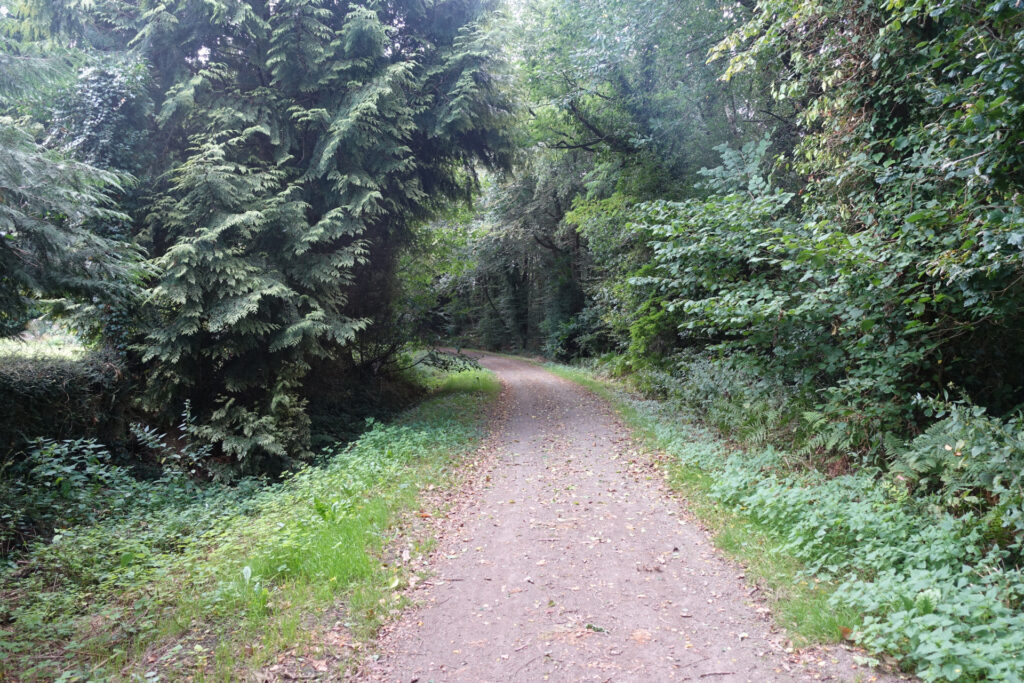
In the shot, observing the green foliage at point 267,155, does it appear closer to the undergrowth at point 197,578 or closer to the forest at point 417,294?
the forest at point 417,294

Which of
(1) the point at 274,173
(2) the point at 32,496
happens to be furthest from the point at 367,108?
(2) the point at 32,496

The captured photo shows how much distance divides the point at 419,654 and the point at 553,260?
2652 cm

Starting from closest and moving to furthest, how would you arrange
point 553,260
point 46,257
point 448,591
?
point 448,591
point 46,257
point 553,260

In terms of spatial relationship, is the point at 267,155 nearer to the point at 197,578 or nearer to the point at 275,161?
the point at 275,161

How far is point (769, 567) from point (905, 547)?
1.00 meters

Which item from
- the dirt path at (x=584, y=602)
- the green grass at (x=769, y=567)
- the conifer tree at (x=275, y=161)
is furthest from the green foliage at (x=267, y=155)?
the green grass at (x=769, y=567)

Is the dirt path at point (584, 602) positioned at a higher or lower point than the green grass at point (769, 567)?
lower

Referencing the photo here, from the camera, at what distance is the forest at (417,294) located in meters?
4.45

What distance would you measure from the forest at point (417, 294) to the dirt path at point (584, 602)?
51 cm

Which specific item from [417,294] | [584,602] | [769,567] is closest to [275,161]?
[417,294]

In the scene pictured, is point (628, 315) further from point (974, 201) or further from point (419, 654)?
point (419, 654)

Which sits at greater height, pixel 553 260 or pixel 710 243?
pixel 553 260

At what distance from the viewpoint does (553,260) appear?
2936 cm

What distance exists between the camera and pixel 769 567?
4.57 m
